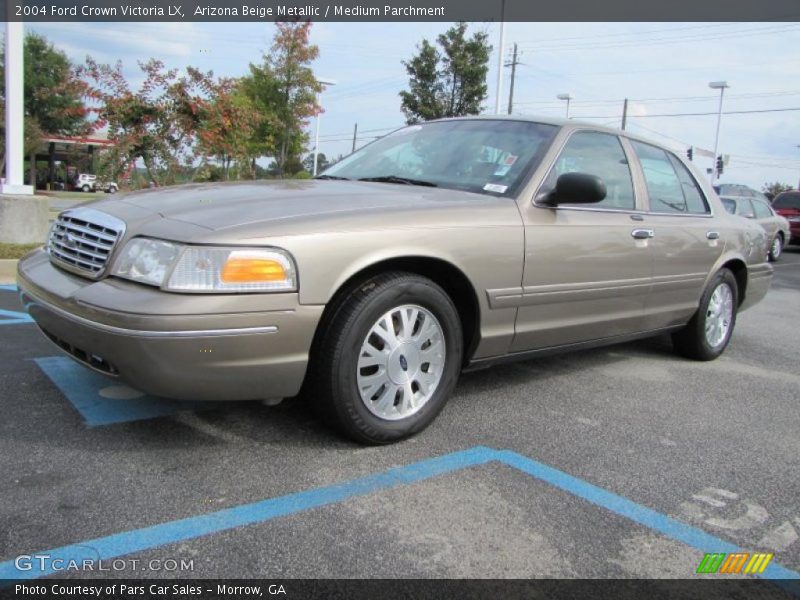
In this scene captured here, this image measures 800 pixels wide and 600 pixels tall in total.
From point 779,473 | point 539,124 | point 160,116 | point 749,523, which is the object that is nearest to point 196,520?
point 749,523

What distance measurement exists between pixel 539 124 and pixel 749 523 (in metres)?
2.36

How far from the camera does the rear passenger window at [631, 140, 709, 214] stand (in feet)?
14.1

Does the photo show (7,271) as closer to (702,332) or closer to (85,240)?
(85,240)

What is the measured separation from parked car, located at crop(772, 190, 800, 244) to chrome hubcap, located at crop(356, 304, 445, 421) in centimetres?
1835

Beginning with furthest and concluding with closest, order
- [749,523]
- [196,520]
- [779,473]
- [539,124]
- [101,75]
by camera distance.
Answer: [101,75] → [539,124] → [779,473] → [749,523] → [196,520]

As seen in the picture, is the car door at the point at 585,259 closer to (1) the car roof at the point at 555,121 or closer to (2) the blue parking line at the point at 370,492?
(1) the car roof at the point at 555,121

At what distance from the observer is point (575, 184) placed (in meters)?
3.27

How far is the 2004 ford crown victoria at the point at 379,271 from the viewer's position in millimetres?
2445

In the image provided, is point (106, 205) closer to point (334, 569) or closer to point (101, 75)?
A: point (334, 569)

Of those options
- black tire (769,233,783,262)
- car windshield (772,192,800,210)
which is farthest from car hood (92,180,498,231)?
car windshield (772,192,800,210)

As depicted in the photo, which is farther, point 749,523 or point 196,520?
point 749,523

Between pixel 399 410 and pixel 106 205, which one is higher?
pixel 106 205

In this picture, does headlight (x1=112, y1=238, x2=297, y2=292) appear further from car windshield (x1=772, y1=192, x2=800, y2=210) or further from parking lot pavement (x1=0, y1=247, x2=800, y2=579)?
car windshield (x1=772, y1=192, x2=800, y2=210)

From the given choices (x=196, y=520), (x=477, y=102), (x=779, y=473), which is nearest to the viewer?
(x=196, y=520)
